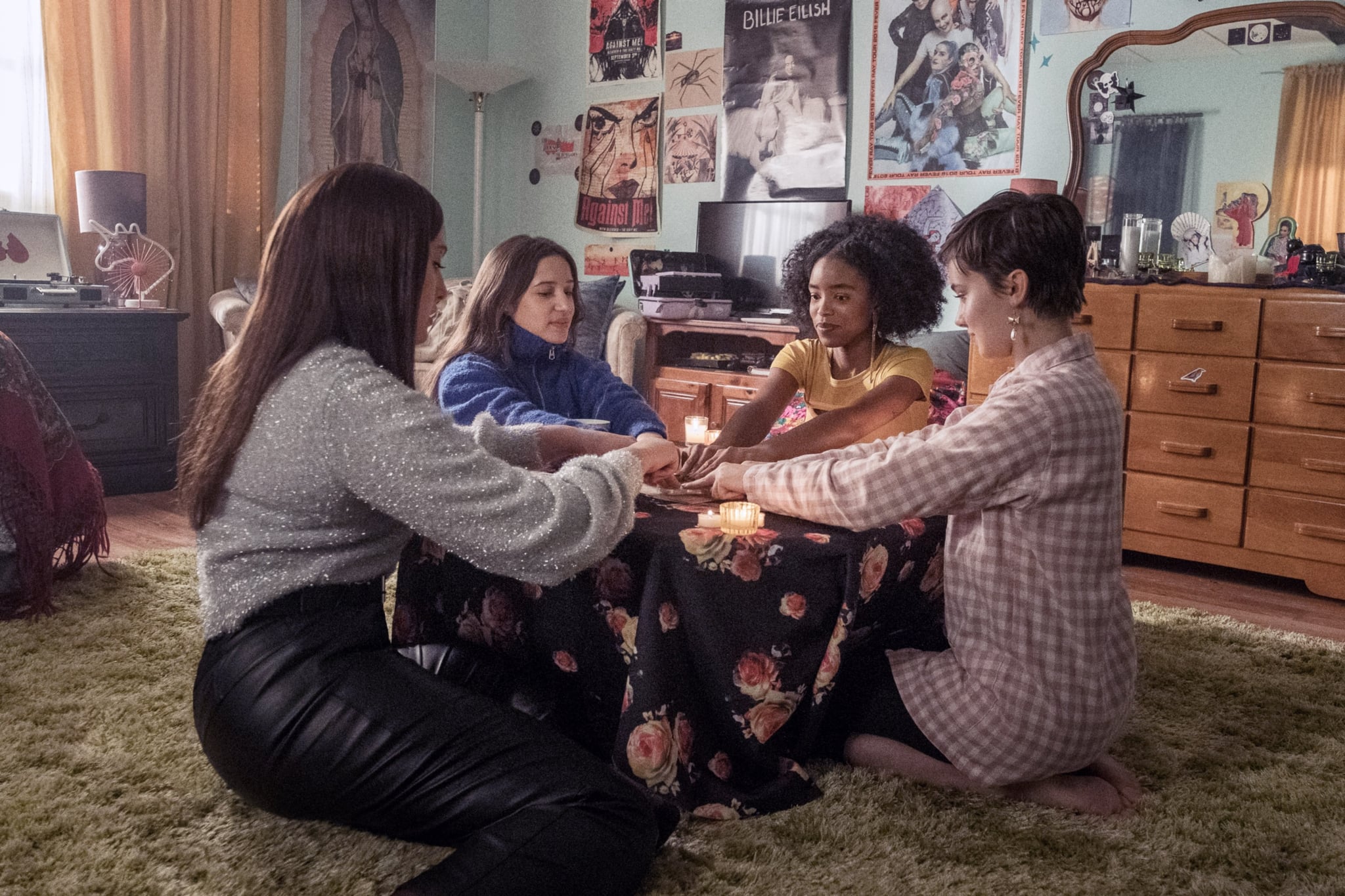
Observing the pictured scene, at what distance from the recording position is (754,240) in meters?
5.09

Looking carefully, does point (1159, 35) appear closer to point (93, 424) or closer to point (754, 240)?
point (754, 240)

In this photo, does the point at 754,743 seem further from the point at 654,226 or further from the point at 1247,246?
the point at 654,226

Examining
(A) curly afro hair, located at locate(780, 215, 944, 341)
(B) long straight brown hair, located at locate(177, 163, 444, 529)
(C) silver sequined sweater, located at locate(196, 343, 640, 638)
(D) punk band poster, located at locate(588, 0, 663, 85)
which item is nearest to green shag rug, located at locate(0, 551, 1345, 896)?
(C) silver sequined sweater, located at locate(196, 343, 640, 638)

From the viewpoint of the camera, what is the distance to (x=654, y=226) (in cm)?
553

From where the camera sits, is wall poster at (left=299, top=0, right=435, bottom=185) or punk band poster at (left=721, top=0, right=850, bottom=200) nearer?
punk band poster at (left=721, top=0, right=850, bottom=200)

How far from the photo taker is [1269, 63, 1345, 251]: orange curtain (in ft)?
11.8

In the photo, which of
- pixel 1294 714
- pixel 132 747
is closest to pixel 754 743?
pixel 132 747

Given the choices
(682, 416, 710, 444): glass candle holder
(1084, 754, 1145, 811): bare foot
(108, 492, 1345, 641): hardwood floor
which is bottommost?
(108, 492, 1345, 641): hardwood floor

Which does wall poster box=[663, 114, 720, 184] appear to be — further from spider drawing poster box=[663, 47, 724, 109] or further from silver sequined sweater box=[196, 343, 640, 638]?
silver sequined sweater box=[196, 343, 640, 638]

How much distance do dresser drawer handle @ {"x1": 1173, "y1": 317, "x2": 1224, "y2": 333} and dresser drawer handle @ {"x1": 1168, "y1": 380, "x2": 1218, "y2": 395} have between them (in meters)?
0.16

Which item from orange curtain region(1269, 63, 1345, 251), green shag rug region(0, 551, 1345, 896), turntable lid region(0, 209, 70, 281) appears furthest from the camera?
turntable lid region(0, 209, 70, 281)

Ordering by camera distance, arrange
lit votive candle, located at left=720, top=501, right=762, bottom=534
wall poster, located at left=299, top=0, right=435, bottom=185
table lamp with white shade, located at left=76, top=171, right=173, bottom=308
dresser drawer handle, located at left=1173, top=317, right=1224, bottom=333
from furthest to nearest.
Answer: wall poster, located at left=299, top=0, right=435, bottom=185 < table lamp with white shade, located at left=76, top=171, right=173, bottom=308 < dresser drawer handle, located at left=1173, top=317, right=1224, bottom=333 < lit votive candle, located at left=720, top=501, right=762, bottom=534

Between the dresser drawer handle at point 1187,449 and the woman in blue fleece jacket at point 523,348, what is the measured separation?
1933 mm

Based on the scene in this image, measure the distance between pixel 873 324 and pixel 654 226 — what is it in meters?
3.06
